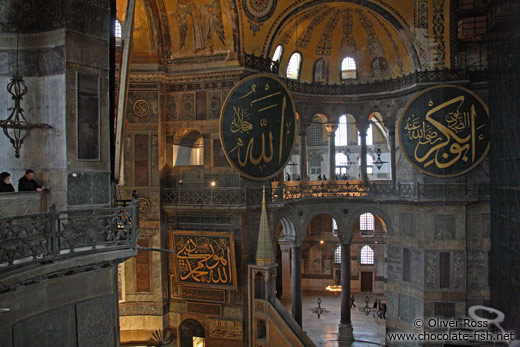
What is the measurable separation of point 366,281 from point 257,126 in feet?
38.9

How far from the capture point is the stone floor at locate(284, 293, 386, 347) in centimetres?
1520

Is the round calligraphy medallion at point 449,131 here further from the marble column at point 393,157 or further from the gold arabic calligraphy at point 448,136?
the marble column at point 393,157

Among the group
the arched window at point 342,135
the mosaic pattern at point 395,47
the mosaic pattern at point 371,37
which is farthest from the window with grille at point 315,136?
the mosaic pattern at point 395,47

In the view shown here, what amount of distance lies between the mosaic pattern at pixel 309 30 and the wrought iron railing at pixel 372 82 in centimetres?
123

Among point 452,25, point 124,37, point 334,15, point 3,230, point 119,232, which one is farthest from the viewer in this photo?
point 334,15

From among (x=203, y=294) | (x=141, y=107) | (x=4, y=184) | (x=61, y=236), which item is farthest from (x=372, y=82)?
(x=61, y=236)

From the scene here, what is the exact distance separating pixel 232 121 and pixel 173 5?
3424 millimetres

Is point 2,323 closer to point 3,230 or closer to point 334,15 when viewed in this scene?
point 3,230

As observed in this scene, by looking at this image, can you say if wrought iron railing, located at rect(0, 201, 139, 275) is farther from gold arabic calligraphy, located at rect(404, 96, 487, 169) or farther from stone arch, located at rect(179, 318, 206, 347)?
gold arabic calligraphy, located at rect(404, 96, 487, 169)

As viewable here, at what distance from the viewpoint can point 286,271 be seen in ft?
67.8

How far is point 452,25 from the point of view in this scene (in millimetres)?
13562

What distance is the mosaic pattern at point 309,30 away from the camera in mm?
14992

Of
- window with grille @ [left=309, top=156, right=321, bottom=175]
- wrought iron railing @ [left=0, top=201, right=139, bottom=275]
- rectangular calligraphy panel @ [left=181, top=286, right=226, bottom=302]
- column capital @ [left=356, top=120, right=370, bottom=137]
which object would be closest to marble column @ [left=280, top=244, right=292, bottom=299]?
window with grille @ [left=309, top=156, right=321, bottom=175]

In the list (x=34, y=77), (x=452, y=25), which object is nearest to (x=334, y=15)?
(x=452, y=25)
